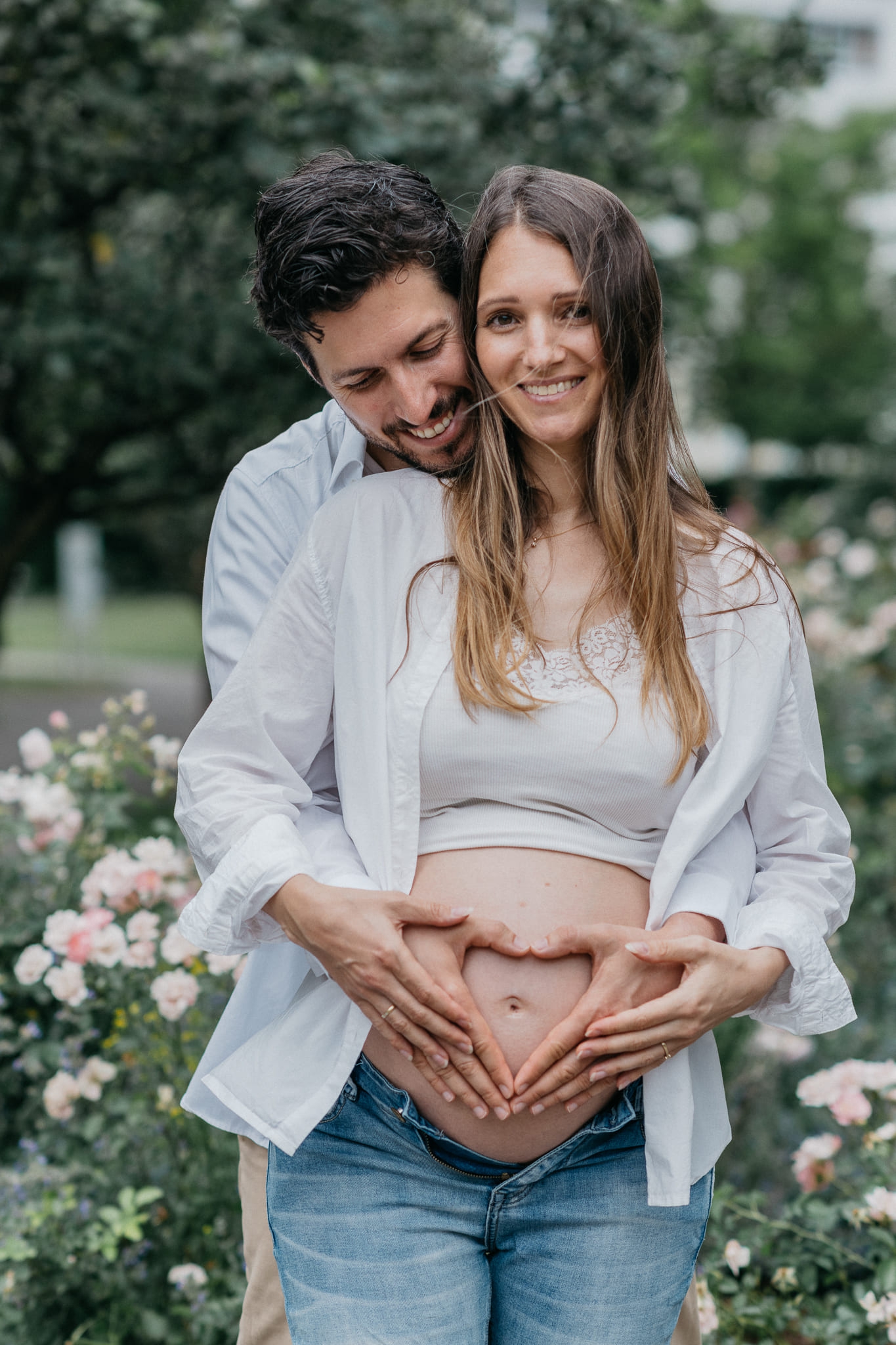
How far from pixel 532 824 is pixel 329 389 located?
91 cm

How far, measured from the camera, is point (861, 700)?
16.9ft

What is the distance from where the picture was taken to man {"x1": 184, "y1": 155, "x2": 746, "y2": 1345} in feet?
→ 6.48

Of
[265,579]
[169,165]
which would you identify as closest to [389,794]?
[265,579]

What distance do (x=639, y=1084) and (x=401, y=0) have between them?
652 cm

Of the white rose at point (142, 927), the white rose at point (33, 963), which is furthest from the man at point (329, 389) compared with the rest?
the white rose at point (33, 963)

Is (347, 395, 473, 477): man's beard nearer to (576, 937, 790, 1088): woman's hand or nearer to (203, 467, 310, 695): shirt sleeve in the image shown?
(203, 467, 310, 695): shirt sleeve

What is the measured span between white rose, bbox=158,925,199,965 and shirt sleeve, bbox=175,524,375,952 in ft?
3.08

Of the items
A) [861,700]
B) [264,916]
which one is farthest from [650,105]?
[264,916]

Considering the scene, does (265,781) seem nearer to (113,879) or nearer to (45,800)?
(113,879)

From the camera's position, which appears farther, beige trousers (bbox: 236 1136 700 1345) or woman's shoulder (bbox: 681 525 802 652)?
beige trousers (bbox: 236 1136 700 1345)

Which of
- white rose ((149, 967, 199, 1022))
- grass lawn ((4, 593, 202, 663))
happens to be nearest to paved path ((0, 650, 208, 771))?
grass lawn ((4, 593, 202, 663))

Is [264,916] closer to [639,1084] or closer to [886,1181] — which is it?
[639,1084]

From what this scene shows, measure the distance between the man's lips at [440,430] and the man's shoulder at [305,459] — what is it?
20cm

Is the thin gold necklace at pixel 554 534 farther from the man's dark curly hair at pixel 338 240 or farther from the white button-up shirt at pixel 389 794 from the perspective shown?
the man's dark curly hair at pixel 338 240
